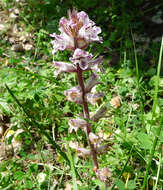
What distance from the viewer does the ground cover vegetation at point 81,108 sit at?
1.76 meters

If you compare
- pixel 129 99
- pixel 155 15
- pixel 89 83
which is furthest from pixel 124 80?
pixel 155 15

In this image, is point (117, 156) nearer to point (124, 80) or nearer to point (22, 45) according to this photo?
point (124, 80)

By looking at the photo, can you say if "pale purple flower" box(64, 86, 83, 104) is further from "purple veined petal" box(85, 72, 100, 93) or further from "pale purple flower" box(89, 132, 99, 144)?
"pale purple flower" box(89, 132, 99, 144)

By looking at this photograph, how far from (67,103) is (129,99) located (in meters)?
0.72

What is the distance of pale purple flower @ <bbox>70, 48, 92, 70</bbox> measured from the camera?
4.75ft

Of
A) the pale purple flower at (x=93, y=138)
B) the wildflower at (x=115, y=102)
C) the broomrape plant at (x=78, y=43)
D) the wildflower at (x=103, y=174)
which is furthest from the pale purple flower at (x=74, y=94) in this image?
the wildflower at (x=115, y=102)

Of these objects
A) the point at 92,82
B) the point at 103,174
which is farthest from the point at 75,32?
the point at 103,174

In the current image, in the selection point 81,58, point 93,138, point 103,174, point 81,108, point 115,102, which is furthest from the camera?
point 115,102

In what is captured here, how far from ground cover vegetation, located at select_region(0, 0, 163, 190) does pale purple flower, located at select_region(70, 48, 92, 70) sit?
0.03 metres

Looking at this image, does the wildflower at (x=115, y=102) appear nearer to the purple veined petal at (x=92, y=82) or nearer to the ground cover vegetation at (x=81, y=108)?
the ground cover vegetation at (x=81, y=108)

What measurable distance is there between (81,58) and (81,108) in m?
1.12

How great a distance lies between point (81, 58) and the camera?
58.4 inches

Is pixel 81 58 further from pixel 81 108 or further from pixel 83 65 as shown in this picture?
pixel 81 108

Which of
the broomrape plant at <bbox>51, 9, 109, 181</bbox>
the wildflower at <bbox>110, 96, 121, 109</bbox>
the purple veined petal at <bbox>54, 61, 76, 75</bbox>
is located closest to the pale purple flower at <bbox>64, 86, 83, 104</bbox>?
the broomrape plant at <bbox>51, 9, 109, 181</bbox>
